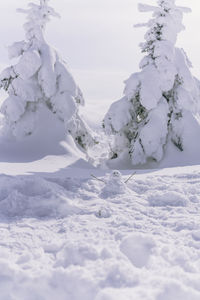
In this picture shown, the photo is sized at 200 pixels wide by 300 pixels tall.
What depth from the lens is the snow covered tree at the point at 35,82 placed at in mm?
15945

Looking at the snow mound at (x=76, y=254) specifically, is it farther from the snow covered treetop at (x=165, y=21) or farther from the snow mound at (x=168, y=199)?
the snow covered treetop at (x=165, y=21)

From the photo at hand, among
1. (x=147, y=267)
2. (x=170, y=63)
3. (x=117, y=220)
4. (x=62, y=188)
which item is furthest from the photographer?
(x=170, y=63)

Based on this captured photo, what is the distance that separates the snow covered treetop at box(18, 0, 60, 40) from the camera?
1642 centimetres

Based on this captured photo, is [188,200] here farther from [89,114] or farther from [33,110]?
[89,114]

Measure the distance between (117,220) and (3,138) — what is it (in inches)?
419

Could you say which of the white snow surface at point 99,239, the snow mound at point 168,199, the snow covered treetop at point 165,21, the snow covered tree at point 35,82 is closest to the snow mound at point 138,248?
the white snow surface at point 99,239

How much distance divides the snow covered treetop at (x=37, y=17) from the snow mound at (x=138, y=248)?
42.6 feet

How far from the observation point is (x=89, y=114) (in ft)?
154

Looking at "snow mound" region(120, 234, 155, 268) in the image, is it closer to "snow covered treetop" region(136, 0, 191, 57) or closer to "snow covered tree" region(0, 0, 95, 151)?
"snow covered tree" region(0, 0, 95, 151)

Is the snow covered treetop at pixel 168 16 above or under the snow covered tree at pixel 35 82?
above

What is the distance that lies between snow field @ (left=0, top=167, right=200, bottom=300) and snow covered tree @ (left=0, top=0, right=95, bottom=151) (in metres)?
7.48

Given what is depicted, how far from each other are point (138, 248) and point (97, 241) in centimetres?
64

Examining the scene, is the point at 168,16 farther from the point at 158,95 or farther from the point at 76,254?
the point at 76,254

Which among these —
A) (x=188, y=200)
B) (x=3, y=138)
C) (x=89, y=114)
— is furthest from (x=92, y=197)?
(x=89, y=114)
